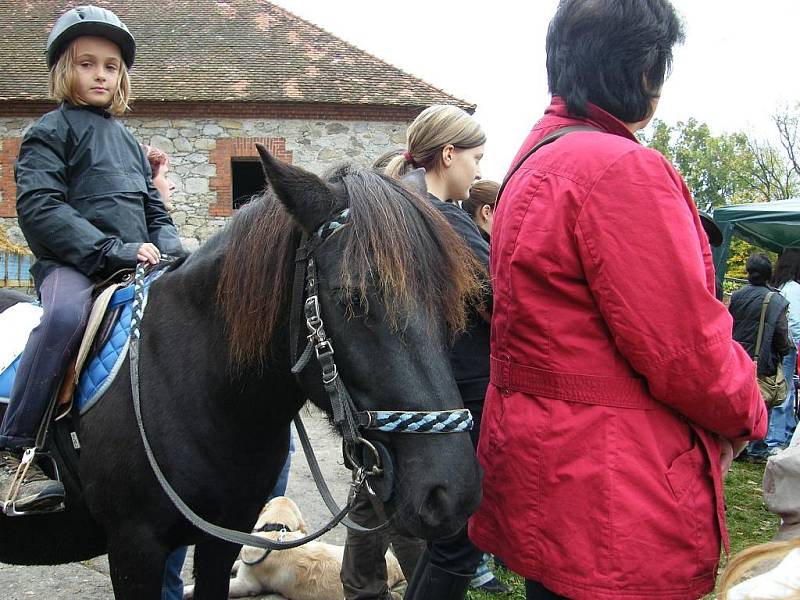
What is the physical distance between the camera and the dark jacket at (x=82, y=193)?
238 cm

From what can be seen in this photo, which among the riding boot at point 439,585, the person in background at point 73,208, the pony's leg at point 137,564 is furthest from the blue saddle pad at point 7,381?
the riding boot at point 439,585

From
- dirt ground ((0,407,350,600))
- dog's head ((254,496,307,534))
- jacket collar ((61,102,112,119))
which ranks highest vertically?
jacket collar ((61,102,112,119))

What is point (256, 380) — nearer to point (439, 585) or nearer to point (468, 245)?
point (468, 245)

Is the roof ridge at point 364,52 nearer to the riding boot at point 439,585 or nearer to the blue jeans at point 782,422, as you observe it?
the blue jeans at point 782,422

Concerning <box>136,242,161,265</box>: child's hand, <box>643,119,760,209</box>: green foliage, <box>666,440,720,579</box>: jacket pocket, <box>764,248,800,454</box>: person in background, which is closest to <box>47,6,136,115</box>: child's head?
<box>136,242,161,265</box>: child's hand

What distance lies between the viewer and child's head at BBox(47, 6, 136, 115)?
2.64 meters

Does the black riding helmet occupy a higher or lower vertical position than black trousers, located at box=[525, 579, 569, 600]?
higher

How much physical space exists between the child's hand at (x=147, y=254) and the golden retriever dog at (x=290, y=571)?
1.75 m

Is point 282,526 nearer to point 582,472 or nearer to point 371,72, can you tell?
point 582,472

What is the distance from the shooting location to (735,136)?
1884 inches

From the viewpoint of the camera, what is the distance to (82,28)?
264 centimetres

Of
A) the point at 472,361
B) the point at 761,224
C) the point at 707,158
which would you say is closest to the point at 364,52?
the point at 761,224

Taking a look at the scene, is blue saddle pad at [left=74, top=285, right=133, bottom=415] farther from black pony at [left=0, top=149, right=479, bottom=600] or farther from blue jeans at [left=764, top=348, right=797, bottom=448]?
blue jeans at [left=764, top=348, right=797, bottom=448]

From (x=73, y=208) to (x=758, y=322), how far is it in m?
7.18
